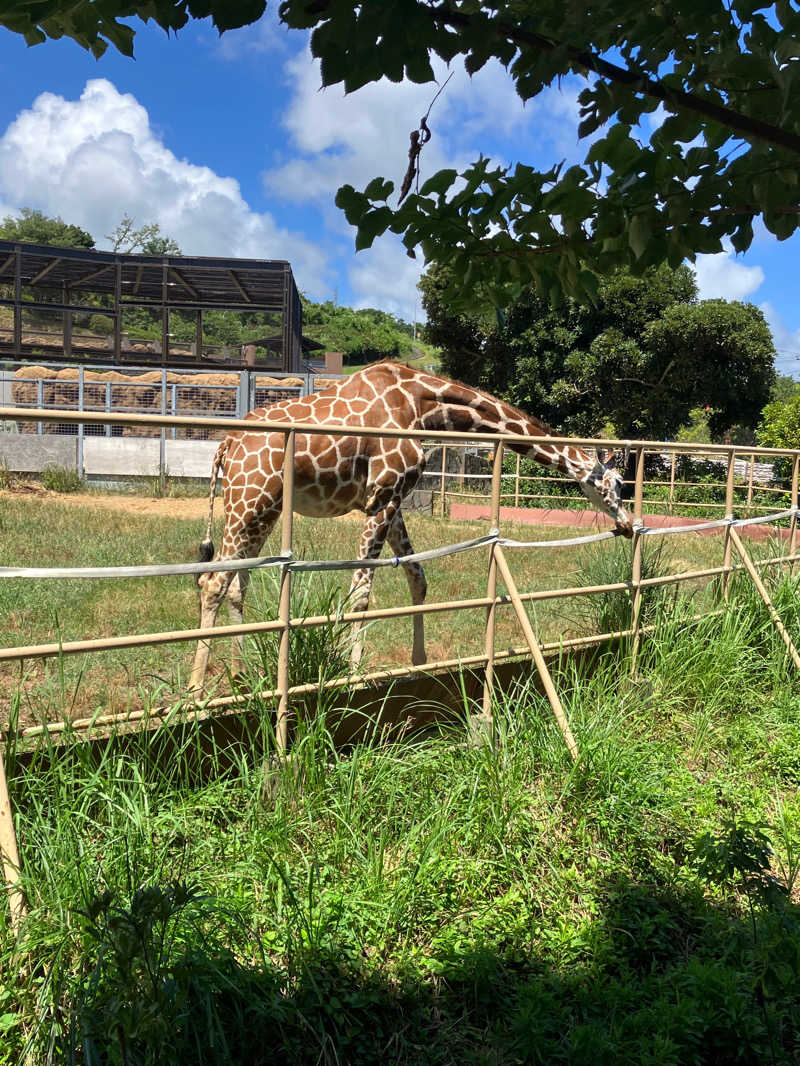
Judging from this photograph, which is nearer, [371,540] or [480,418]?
[371,540]

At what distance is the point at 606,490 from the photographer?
204 inches

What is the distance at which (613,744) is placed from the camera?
3.59 meters

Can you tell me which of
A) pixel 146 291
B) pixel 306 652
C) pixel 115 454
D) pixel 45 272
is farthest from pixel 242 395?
pixel 306 652

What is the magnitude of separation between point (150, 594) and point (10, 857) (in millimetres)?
3649

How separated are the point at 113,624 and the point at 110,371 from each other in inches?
705

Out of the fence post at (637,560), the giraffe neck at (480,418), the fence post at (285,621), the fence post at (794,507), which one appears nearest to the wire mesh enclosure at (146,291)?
the fence post at (794,507)

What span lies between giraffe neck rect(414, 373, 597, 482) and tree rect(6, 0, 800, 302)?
2.66 metres

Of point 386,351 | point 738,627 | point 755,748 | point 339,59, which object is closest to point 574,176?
point 339,59

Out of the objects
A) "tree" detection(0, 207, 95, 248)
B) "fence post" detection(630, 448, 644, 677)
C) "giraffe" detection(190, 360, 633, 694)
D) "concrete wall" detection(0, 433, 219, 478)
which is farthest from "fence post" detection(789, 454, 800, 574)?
"tree" detection(0, 207, 95, 248)

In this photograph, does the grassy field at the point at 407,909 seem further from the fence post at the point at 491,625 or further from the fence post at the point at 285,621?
the fence post at the point at 491,625

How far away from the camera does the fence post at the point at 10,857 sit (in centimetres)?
229

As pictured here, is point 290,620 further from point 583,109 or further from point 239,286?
point 239,286

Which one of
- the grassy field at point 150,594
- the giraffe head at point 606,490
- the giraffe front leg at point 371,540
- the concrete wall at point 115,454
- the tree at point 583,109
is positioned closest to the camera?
the tree at point 583,109

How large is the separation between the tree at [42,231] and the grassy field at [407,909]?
60508 mm
